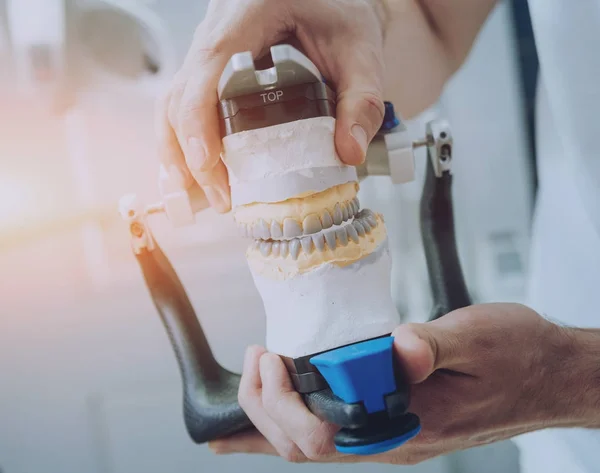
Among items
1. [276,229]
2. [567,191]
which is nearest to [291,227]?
[276,229]

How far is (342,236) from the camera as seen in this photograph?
0.46 meters

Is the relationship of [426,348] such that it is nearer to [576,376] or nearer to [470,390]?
[470,390]

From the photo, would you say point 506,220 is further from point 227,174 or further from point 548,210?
point 227,174

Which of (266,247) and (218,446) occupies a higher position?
(266,247)

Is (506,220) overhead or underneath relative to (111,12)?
underneath

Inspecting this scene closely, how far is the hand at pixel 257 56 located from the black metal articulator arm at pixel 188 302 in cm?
11

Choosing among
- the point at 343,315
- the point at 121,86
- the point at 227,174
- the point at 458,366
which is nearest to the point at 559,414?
the point at 458,366

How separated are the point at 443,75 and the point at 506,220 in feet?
0.73

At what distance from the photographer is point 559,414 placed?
0.58 meters

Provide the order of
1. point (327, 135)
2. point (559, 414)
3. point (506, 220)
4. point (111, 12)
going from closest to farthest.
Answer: point (327, 135)
point (559, 414)
point (111, 12)
point (506, 220)

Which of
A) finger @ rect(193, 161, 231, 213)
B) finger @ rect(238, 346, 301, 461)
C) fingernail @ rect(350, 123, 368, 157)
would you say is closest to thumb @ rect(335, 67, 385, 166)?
fingernail @ rect(350, 123, 368, 157)

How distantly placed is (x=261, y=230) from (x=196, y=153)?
0.08m

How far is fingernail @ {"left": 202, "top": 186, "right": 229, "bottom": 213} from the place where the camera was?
52cm

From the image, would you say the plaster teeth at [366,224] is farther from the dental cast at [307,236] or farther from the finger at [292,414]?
the finger at [292,414]
